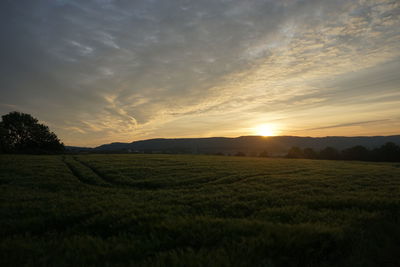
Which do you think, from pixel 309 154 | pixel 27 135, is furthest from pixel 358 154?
pixel 27 135

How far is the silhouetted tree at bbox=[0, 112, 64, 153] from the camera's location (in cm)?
6045

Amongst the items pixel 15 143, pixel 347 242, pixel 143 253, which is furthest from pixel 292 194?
pixel 15 143

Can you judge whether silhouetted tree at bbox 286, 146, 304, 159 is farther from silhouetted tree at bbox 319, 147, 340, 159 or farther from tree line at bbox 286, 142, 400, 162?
silhouetted tree at bbox 319, 147, 340, 159

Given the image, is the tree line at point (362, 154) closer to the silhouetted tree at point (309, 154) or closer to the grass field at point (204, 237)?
the silhouetted tree at point (309, 154)

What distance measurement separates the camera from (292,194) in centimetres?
934

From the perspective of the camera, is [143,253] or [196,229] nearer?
[143,253]

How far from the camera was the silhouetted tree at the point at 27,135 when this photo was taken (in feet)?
198

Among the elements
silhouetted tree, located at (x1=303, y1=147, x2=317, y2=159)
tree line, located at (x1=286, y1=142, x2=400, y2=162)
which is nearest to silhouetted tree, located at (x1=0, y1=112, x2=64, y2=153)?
tree line, located at (x1=286, y1=142, x2=400, y2=162)

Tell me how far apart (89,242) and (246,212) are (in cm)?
492

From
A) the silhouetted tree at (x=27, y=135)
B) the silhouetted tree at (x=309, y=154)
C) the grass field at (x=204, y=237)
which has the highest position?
the silhouetted tree at (x=27, y=135)

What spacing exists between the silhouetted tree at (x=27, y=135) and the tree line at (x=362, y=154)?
88688mm

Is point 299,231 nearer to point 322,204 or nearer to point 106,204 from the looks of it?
point 322,204

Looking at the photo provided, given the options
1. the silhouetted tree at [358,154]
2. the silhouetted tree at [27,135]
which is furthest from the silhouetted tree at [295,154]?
the silhouetted tree at [27,135]

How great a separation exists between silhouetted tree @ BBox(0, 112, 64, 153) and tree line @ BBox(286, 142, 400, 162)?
88688 mm
